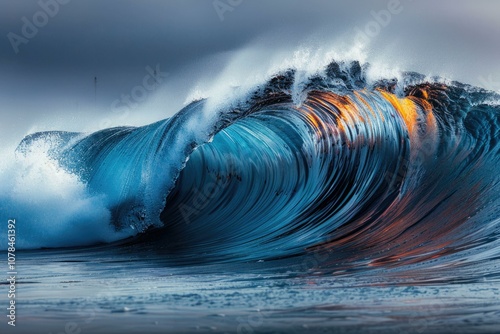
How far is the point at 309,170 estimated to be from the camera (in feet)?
40.7

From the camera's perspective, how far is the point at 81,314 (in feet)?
16.5

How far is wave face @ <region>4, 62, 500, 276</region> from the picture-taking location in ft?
31.8

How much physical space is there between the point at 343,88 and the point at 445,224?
14.9ft

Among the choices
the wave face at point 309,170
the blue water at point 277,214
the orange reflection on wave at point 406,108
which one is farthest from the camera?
the orange reflection on wave at point 406,108

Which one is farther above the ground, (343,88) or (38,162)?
(343,88)

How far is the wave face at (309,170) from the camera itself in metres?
9.70

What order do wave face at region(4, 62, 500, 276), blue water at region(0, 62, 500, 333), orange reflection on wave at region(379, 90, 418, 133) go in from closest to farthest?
blue water at region(0, 62, 500, 333) < wave face at region(4, 62, 500, 276) < orange reflection on wave at region(379, 90, 418, 133)

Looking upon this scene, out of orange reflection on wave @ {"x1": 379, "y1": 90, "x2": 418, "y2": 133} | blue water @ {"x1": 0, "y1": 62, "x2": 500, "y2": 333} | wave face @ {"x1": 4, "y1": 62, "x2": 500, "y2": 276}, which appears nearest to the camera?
blue water @ {"x1": 0, "y1": 62, "x2": 500, "y2": 333}

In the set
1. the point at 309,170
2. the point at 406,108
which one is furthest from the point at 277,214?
the point at 406,108

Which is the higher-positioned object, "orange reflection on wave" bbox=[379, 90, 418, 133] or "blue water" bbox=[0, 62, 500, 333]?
"orange reflection on wave" bbox=[379, 90, 418, 133]

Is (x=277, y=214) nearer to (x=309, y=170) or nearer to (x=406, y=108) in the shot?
(x=309, y=170)

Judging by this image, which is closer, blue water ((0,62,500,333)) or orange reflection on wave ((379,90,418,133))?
blue water ((0,62,500,333))

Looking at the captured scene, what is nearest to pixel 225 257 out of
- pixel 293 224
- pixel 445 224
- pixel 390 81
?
pixel 293 224

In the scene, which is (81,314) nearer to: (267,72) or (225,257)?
(225,257)
